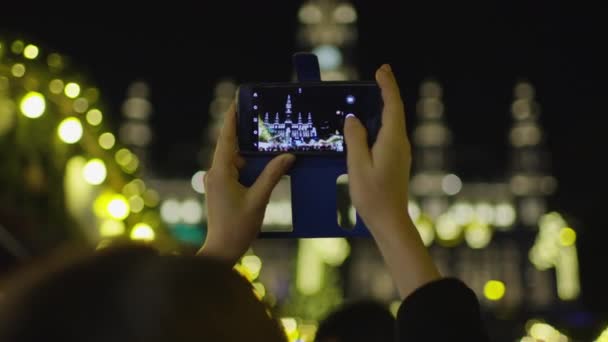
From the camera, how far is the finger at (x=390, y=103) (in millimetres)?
1676

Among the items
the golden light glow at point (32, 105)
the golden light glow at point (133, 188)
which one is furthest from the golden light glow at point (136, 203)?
the golden light glow at point (32, 105)

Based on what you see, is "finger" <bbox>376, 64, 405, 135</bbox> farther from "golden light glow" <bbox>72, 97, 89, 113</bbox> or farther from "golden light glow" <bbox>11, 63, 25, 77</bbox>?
"golden light glow" <bbox>72, 97, 89, 113</bbox>

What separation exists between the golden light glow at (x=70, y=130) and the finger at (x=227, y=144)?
4633mm

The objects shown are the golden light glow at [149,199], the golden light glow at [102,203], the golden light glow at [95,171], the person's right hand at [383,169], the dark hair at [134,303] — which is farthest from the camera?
the golden light glow at [149,199]

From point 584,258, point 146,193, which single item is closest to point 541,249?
point 584,258

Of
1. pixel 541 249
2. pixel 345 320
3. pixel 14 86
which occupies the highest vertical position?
pixel 14 86

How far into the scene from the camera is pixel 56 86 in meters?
5.89

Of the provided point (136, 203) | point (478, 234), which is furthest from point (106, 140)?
point (478, 234)

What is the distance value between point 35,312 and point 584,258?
41.0m

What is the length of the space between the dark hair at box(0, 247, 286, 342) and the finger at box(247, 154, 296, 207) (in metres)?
0.81

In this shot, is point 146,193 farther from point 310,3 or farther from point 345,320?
point 310,3

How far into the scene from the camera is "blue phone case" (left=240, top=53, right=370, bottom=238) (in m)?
1.77

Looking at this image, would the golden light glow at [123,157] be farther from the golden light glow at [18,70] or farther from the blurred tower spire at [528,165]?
the blurred tower spire at [528,165]

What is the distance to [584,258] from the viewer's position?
39062mm
